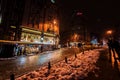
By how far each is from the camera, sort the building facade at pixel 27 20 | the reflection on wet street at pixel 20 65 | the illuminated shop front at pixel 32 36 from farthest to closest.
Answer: the illuminated shop front at pixel 32 36
the building facade at pixel 27 20
the reflection on wet street at pixel 20 65

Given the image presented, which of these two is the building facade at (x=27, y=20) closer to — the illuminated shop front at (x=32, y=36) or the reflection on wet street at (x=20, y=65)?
the illuminated shop front at (x=32, y=36)

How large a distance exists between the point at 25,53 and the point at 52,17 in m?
25.8

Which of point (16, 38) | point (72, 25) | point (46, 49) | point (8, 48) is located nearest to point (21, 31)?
point (16, 38)

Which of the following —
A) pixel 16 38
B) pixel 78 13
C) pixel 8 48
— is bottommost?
pixel 8 48

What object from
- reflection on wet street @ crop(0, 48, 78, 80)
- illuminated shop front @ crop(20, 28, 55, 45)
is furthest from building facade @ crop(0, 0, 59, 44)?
reflection on wet street @ crop(0, 48, 78, 80)

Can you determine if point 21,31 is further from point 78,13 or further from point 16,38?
point 78,13

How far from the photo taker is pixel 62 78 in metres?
8.05

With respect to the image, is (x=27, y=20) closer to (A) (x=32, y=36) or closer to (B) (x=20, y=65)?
(A) (x=32, y=36)

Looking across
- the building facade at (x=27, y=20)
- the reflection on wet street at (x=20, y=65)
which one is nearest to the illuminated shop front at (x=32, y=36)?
the building facade at (x=27, y=20)

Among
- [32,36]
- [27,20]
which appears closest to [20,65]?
[32,36]

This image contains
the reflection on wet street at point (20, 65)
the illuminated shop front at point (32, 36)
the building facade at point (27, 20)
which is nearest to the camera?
the reflection on wet street at point (20, 65)

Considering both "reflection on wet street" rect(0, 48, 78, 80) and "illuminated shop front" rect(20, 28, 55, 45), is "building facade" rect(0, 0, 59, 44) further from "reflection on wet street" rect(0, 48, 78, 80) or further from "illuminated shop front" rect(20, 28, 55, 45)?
"reflection on wet street" rect(0, 48, 78, 80)

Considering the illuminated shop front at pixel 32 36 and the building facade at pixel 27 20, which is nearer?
the building facade at pixel 27 20

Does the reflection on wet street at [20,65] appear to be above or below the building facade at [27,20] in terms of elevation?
below
